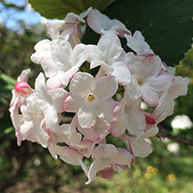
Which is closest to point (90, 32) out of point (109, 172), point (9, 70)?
point (109, 172)

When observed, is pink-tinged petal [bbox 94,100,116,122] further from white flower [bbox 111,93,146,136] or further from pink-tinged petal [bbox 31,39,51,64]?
pink-tinged petal [bbox 31,39,51,64]

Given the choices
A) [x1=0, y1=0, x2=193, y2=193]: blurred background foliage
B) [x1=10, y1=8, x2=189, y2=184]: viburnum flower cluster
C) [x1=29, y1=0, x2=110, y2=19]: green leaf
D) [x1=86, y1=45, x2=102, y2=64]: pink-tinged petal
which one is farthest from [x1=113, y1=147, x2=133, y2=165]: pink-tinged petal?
[x1=0, y1=0, x2=193, y2=193]: blurred background foliage

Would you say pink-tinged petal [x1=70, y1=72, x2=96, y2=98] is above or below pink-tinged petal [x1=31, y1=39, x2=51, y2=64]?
above

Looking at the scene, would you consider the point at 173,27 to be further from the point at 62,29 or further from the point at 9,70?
the point at 9,70

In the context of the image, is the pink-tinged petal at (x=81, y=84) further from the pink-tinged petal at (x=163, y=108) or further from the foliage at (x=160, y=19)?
the foliage at (x=160, y=19)

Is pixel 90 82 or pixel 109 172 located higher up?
pixel 90 82

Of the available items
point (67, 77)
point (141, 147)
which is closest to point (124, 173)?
point (141, 147)
